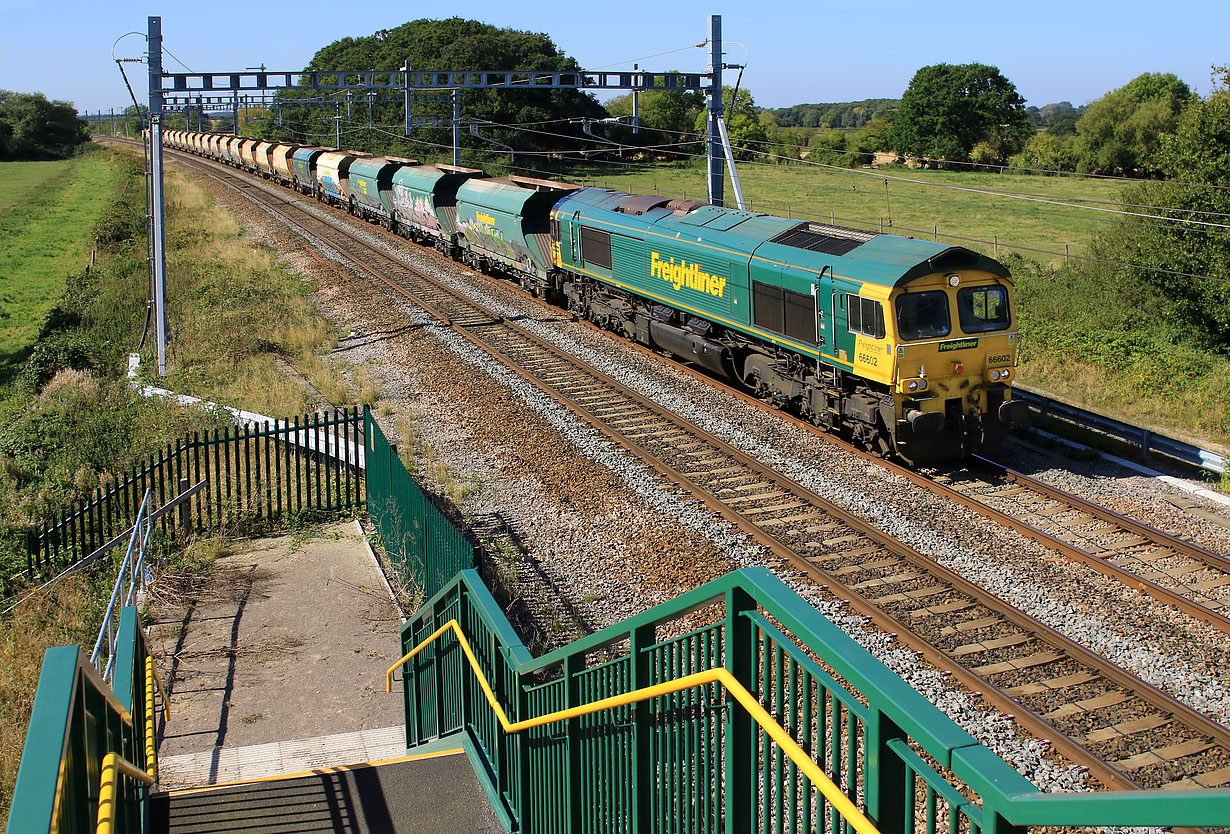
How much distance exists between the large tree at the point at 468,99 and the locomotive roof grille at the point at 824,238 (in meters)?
42.6

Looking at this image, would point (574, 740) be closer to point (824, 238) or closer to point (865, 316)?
point (865, 316)

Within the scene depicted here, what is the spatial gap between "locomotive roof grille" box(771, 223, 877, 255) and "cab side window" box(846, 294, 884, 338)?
119 cm

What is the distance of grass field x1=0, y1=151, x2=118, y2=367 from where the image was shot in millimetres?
35397

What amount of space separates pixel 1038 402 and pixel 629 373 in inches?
312

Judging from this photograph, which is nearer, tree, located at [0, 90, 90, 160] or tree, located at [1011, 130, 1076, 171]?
tree, located at [1011, 130, 1076, 171]

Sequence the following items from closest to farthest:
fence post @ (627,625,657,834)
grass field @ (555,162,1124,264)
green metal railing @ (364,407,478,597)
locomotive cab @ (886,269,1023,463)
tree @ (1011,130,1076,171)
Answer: fence post @ (627,625,657,834) → green metal railing @ (364,407,478,597) → locomotive cab @ (886,269,1023,463) → grass field @ (555,162,1124,264) → tree @ (1011,130,1076,171)

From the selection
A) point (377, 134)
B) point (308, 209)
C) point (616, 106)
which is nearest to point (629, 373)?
point (308, 209)

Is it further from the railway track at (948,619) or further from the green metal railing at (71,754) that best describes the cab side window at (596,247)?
the green metal railing at (71,754)

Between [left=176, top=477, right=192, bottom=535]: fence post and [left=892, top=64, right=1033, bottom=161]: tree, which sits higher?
[left=892, top=64, right=1033, bottom=161]: tree

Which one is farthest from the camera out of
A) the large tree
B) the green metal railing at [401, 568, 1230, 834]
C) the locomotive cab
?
the large tree

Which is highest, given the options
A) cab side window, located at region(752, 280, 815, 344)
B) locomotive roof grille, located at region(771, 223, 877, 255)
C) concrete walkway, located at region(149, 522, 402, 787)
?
locomotive roof grille, located at region(771, 223, 877, 255)

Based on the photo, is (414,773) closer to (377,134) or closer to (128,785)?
(128,785)

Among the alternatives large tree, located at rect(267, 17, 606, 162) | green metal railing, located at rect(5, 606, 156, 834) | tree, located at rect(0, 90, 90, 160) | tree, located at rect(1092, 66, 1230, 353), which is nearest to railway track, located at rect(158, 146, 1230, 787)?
green metal railing, located at rect(5, 606, 156, 834)

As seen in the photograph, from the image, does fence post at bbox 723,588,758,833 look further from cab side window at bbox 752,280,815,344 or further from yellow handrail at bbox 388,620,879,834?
cab side window at bbox 752,280,815,344
